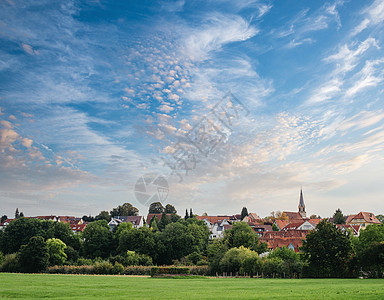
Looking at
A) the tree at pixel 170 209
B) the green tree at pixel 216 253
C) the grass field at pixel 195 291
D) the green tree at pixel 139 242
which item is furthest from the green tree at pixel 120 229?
the tree at pixel 170 209

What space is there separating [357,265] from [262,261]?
1407cm

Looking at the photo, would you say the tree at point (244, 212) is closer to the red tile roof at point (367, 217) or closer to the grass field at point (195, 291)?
the red tile roof at point (367, 217)

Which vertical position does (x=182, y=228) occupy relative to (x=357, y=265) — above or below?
above

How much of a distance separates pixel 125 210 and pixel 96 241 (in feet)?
264

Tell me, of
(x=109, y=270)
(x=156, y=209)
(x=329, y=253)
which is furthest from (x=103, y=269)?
(x=156, y=209)

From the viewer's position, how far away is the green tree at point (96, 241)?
89.7 meters

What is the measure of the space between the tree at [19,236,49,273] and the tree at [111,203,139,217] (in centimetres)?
10225

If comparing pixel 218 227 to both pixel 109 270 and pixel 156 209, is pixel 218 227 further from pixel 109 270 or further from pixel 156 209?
pixel 109 270

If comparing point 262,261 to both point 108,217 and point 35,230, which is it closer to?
point 35,230

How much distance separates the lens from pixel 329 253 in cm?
5178

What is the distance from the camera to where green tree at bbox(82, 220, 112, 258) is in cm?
8969

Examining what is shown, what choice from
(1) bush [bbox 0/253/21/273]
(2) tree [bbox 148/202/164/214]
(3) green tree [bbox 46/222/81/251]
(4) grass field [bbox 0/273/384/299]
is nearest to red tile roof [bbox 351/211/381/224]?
(2) tree [bbox 148/202/164/214]

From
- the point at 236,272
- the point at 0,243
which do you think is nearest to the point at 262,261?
the point at 236,272

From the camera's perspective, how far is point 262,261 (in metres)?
56.7
